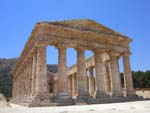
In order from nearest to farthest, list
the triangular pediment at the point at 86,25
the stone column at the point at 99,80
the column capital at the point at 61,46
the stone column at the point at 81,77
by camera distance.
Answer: the column capital at the point at 61,46
the stone column at the point at 81,77
the triangular pediment at the point at 86,25
the stone column at the point at 99,80

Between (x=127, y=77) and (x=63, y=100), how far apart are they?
13.5 metres

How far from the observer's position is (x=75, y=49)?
3088 cm

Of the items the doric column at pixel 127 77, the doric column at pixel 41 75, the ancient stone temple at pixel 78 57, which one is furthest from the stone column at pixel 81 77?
the doric column at pixel 127 77

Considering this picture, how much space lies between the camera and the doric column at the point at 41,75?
2564 centimetres

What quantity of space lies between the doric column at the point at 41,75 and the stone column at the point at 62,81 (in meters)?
1.93

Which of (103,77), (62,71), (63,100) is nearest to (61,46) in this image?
(62,71)

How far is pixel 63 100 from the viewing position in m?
25.7

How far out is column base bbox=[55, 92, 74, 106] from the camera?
24.8 meters

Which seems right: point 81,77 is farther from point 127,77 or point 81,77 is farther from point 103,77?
point 127,77

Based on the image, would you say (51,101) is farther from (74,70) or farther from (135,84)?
(135,84)

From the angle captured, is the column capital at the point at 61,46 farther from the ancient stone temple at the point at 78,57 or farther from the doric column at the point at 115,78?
the doric column at the point at 115,78

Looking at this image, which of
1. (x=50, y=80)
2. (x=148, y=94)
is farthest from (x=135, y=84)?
(x=50, y=80)

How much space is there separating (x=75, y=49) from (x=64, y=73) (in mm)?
4970

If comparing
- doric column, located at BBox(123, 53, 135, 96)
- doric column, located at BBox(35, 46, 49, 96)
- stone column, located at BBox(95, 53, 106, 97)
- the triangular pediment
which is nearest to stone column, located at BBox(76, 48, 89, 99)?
stone column, located at BBox(95, 53, 106, 97)
